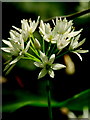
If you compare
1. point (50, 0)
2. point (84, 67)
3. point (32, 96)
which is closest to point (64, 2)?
point (50, 0)

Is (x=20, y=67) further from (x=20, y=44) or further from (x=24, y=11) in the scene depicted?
(x=20, y=44)

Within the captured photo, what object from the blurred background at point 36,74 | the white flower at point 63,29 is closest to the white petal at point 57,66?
the white flower at point 63,29

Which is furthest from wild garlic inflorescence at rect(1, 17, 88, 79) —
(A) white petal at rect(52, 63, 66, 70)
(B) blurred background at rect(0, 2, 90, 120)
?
(B) blurred background at rect(0, 2, 90, 120)

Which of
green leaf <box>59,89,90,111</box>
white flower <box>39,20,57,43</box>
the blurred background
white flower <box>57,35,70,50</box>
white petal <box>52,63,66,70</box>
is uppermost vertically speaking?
the blurred background

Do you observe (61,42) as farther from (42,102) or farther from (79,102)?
(42,102)

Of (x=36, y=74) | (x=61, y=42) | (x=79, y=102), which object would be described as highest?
(x=36, y=74)

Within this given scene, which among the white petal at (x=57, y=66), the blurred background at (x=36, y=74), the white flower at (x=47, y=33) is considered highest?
the blurred background at (x=36, y=74)

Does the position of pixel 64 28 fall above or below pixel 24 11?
below

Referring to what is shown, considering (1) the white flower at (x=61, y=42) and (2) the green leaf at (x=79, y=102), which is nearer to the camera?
(1) the white flower at (x=61, y=42)

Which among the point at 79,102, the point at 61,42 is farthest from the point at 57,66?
the point at 79,102

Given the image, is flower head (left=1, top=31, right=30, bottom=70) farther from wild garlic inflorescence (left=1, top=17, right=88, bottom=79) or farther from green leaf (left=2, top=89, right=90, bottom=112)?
green leaf (left=2, top=89, right=90, bottom=112)

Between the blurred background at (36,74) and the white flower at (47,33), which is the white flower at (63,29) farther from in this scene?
the blurred background at (36,74)
